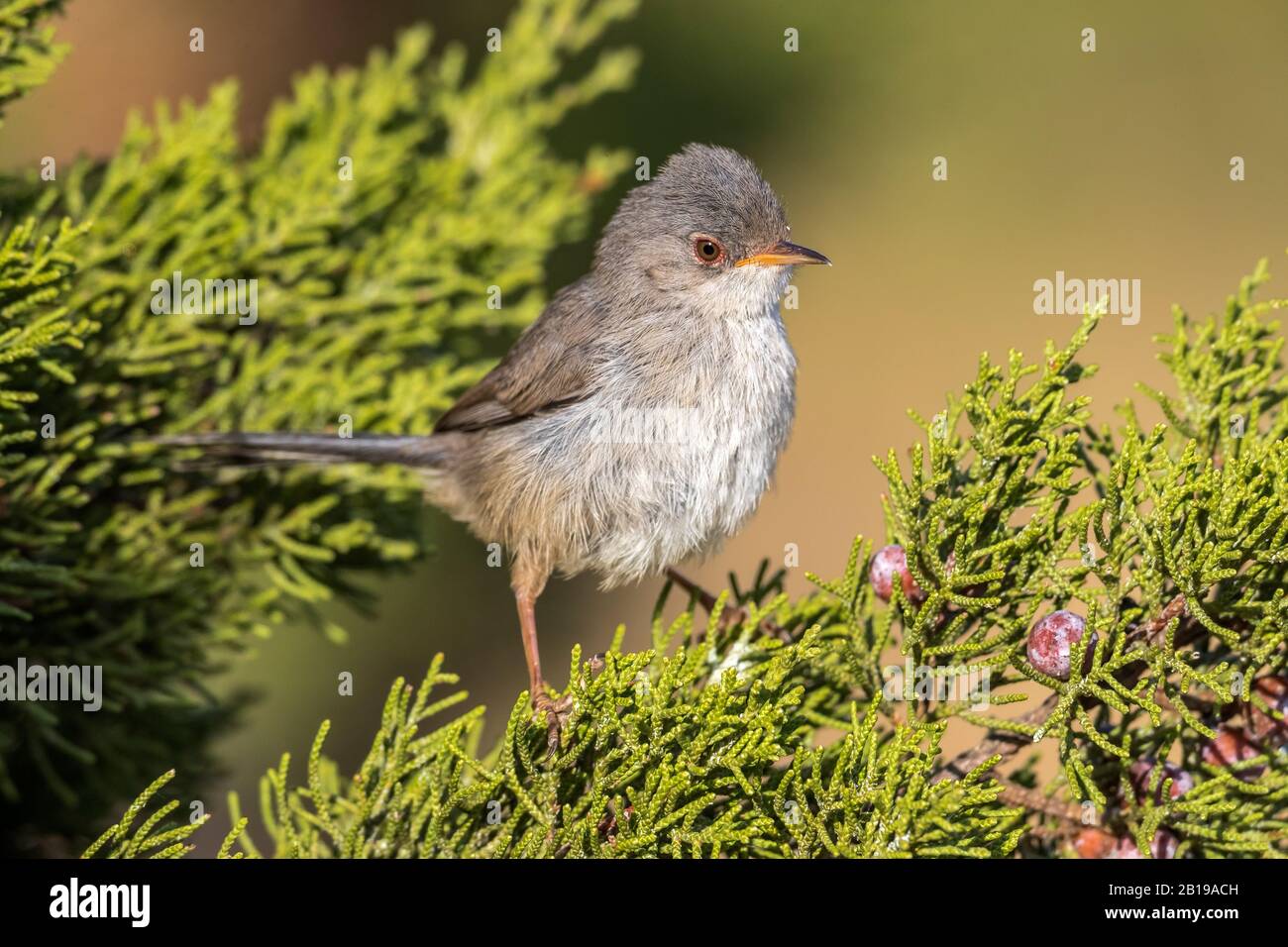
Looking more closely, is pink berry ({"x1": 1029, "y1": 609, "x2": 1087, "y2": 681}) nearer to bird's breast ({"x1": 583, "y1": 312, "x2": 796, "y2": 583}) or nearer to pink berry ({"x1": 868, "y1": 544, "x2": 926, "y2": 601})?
pink berry ({"x1": 868, "y1": 544, "x2": 926, "y2": 601})

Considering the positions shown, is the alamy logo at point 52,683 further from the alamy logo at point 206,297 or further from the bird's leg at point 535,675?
the bird's leg at point 535,675

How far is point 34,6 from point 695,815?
2.73 metres

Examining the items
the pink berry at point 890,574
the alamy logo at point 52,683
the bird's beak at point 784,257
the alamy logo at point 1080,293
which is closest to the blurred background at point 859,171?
the alamy logo at point 1080,293

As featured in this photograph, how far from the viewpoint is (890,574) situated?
266 cm

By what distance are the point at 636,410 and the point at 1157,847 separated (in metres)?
1.98

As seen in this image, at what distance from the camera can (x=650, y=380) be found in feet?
12.1

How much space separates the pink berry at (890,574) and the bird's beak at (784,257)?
1.37 meters

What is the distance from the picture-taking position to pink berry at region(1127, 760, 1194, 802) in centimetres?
235

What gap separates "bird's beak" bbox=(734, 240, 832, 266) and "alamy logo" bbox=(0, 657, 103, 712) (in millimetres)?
2417

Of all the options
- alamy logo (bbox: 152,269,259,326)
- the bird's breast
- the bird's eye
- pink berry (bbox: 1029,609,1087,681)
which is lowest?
pink berry (bbox: 1029,609,1087,681)

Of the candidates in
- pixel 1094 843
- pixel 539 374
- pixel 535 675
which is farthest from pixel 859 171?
pixel 1094 843

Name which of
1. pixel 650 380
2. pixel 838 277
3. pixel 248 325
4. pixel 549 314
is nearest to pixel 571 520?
pixel 650 380
